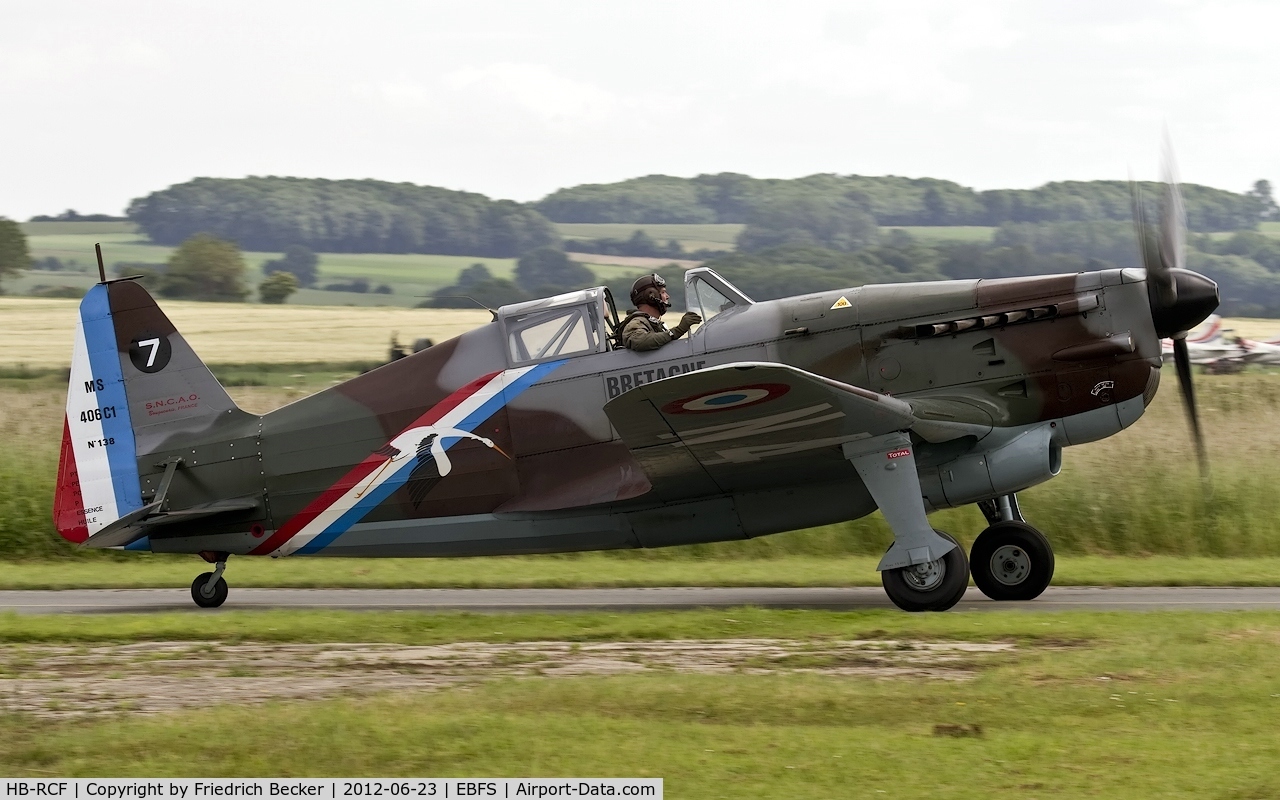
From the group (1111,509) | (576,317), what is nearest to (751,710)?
(576,317)

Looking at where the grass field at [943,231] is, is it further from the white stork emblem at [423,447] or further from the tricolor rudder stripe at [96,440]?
the tricolor rudder stripe at [96,440]

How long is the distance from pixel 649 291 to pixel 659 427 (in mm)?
1653

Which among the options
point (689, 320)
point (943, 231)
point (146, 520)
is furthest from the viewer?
point (943, 231)

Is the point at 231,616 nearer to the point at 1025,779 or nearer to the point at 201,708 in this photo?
the point at 201,708

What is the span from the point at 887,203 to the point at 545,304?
42993mm

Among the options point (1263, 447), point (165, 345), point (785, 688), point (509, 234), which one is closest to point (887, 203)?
point (509, 234)

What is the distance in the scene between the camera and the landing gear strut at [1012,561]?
10.6 m

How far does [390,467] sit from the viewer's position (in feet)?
36.6

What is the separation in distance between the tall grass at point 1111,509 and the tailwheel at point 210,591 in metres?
4.94

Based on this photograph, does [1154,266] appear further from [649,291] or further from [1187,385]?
[649,291]

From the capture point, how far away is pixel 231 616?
1038 centimetres

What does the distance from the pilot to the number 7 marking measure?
172 inches

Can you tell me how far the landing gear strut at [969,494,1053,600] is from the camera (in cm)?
1058

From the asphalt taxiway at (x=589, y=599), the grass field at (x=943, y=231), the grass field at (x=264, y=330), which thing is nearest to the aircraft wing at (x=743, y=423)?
the asphalt taxiway at (x=589, y=599)
